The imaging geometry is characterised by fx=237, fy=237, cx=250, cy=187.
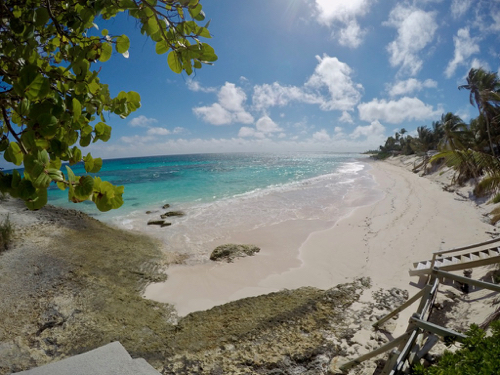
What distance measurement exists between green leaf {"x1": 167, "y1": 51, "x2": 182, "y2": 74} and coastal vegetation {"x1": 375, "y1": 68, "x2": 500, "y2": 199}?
7756 mm

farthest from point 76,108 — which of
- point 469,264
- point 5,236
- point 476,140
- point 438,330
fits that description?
point 476,140

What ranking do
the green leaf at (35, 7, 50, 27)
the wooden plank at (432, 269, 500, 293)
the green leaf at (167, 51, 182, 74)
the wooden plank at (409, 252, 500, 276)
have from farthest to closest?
1. the wooden plank at (409, 252, 500, 276)
2. the wooden plank at (432, 269, 500, 293)
3. the green leaf at (167, 51, 182, 74)
4. the green leaf at (35, 7, 50, 27)

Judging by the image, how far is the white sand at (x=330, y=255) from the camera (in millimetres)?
6434

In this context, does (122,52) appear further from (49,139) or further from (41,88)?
(49,139)

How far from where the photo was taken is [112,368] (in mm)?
2748

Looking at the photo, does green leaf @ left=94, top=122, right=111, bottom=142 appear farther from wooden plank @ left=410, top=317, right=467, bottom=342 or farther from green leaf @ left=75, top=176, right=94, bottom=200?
wooden plank @ left=410, top=317, right=467, bottom=342

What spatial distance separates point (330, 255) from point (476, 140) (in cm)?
2095

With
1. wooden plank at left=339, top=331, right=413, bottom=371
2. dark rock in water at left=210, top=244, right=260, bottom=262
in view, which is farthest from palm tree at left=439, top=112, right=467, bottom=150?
dark rock in water at left=210, top=244, right=260, bottom=262

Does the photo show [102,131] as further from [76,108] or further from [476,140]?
[476,140]

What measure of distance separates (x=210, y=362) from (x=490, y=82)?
28.2m

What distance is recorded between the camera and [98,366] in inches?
108

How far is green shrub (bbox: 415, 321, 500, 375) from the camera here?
2.02 m

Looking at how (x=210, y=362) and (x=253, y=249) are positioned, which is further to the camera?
(x=253, y=249)

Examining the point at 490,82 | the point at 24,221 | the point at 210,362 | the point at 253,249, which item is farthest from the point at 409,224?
the point at 490,82
